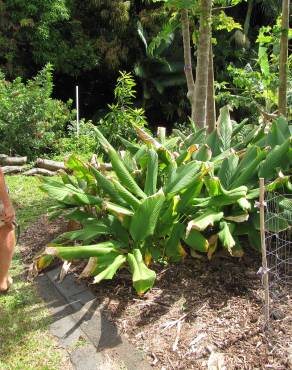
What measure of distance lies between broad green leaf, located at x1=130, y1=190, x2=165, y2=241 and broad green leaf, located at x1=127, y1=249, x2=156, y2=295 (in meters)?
0.19

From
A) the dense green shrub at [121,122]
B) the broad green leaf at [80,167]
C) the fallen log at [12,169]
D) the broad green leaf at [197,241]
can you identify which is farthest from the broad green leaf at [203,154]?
the fallen log at [12,169]

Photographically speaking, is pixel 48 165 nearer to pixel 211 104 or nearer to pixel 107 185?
pixel 211 104

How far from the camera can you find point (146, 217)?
137 inches

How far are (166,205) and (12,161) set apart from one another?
4.85 meters

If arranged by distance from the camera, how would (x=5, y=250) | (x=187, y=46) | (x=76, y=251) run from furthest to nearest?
(x=187, y=46), (x=5, y=250), (x=76, y=251)

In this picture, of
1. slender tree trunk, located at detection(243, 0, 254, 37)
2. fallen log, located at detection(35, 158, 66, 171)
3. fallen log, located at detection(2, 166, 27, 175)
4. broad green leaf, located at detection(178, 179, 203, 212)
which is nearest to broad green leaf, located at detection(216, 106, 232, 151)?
broad green leaf, located at detection(178, 179, 203, 212)

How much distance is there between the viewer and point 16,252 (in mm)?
4406

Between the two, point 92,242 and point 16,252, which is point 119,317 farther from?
point 16,252

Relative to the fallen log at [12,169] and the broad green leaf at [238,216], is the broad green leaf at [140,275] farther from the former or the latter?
the fallen log at [12,169]

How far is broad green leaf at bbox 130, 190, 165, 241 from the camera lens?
346 cm

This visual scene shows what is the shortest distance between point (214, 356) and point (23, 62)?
13048 mm

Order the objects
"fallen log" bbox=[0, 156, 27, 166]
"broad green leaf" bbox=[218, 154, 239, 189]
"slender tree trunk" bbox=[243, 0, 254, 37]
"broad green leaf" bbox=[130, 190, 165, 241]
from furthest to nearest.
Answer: "slender tree trunk" bbox=[243, 0, 254, 37] → "fallen log" bbox=[0, 156, 27, 166] → "broad green leaf" bbox=[218, 154, 239, 189] → "broad green leaf" bbox=[130, 190, 165, 241]

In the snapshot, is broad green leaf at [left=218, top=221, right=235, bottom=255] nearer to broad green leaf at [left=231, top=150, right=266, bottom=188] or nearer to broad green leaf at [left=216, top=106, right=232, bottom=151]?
broad green leaf at [left=231, top=150, right=266, bottom=188]

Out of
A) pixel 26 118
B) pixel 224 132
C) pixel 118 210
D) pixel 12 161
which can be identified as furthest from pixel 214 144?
pixel 26 118
